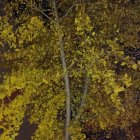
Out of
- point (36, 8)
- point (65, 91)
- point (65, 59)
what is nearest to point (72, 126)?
point (65, 91)

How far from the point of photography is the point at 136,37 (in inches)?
522

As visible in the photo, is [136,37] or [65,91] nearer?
[65,91]

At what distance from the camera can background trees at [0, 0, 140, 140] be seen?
11289 mm

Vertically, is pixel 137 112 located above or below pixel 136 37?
below

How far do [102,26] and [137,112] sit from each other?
5285mm

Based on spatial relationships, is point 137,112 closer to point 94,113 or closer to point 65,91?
point 94,113

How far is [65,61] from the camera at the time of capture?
11.9m

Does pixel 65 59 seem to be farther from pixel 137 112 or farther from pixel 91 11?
pixel 137 112

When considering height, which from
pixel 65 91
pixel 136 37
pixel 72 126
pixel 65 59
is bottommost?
pixel 72 126

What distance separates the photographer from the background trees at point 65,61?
37.0 ft

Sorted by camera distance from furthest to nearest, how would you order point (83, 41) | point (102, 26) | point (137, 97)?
point (137, 97)
point (102, 26)
point (83, 41)

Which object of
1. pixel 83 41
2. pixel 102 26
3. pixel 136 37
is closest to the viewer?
pixel 83 41

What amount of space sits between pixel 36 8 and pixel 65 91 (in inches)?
109

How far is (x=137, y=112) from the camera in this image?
52.7 feet
